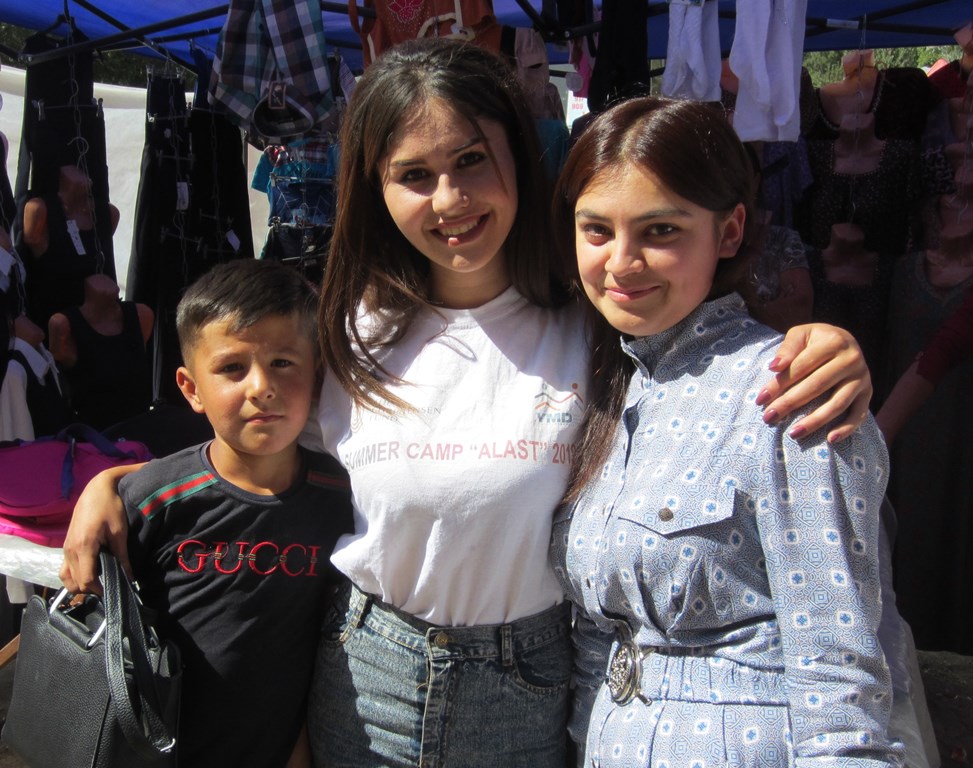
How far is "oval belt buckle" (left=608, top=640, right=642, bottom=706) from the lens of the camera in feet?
4.52

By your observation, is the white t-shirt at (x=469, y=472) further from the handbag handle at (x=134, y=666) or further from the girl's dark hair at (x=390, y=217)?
the handbag handle at (x=134, y=666)

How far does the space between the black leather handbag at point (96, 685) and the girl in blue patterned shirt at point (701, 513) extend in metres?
0.72

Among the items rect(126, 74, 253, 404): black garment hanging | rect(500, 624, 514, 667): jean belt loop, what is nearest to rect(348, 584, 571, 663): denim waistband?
rect(500, 624, 514, 667): jean belt loop

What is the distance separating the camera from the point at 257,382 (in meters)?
1.69

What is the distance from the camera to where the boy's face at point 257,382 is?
1689 millimetres

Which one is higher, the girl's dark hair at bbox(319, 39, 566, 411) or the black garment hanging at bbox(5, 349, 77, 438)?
the girl's dark hair at bbox(319, 39, 566, 411)

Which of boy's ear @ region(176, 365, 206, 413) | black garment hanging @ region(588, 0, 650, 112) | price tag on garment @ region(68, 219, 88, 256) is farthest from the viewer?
price tag on garment @ region(68, 219, 88, 256)

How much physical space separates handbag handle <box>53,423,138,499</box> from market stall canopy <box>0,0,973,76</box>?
2.08 metres

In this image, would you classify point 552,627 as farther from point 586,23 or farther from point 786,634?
point 586,23

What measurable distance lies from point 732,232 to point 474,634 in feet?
2.66

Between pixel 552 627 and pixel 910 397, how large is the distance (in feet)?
6.45

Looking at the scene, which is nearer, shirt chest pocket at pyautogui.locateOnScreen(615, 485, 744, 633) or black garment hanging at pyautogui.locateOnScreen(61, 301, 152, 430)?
shirt chest pocket at pyautogui.locateOnScreen(615, 485, 744, 633)

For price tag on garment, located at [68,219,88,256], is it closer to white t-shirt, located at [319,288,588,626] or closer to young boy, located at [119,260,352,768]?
young boy, located at [119,260,352,768]

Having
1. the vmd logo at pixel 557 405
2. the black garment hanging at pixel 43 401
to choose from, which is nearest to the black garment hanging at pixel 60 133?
the black garment hanging at pixel 43 401
